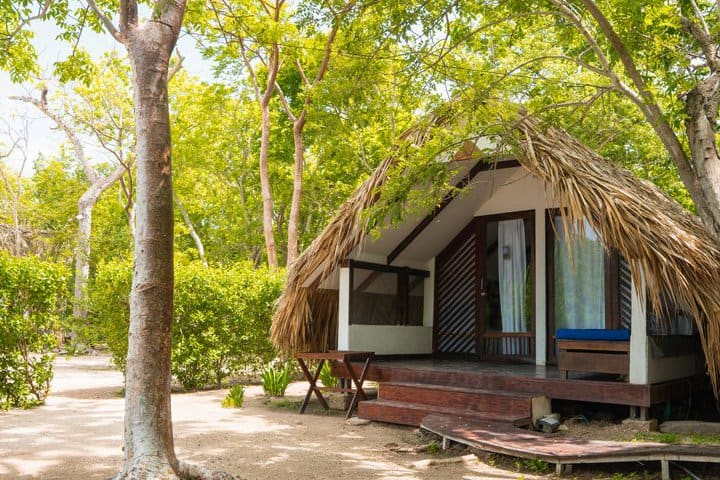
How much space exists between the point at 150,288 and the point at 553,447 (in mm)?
3026

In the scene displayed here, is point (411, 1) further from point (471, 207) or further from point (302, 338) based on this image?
point (302, 338)

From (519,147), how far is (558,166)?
46 centimetres

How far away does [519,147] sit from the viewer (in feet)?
22.5

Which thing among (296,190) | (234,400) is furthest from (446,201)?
(296,190)

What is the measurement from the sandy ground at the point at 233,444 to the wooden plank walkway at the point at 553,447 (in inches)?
6.5

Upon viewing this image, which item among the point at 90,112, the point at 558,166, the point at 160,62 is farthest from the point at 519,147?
the point at 90,112

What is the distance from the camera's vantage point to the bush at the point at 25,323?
7.14 metres

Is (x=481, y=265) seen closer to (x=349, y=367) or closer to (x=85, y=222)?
(x=349, y=367)

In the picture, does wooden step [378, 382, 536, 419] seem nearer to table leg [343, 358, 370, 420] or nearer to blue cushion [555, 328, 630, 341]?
table leg [343, 358, 370, 420]

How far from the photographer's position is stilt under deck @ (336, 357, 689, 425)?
20.4 feet

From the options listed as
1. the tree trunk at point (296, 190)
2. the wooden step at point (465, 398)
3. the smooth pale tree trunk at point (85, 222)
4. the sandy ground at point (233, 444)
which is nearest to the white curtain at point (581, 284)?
the wooden step at point (465, 398)

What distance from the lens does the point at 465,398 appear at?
21.4 ft

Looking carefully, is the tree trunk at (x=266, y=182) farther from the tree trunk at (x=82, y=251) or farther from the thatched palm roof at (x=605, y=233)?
the tree trunk at (x=82, y=251)

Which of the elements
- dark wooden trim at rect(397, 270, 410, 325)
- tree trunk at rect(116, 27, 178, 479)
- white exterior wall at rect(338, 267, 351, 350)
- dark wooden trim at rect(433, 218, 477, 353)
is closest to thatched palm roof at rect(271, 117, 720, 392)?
white exterior wall at rect(338, 267, 351, 350)
